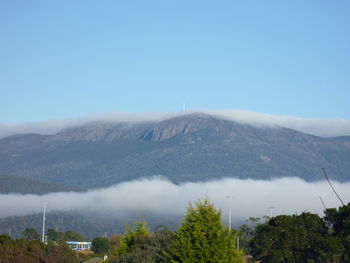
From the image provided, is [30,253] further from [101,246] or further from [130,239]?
[101,246]

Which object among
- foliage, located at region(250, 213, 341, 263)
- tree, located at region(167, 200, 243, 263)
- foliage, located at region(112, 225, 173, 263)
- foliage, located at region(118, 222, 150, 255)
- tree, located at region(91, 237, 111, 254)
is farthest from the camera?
tree, located at region(91, 237, 111, 254)

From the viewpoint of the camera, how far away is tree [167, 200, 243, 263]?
4150 centimetres

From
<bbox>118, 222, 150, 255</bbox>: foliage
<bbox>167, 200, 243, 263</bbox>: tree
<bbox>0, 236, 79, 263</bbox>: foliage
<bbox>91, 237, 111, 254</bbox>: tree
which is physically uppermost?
<bbox>167, 200, 243, 263</bbox>: tree

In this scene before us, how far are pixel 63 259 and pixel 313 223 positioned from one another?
32.8m

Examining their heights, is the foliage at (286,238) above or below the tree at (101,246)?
above

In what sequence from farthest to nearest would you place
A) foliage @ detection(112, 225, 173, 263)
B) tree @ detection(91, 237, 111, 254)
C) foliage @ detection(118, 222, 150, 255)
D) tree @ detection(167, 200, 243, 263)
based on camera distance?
tree @ detection(91, 237, 111, 254) → foliage @ detection(118, 222, 150, 255) → foliage @ detection(112, 225, 173, 263) → tree @ detection(167, 200, 243, 263)

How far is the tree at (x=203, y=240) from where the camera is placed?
41.5 meters

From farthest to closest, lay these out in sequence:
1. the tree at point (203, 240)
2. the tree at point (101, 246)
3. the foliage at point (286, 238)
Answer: the tree at point (101, 246)
the foliage at point (286, 238)
the tree at point (203, 240)

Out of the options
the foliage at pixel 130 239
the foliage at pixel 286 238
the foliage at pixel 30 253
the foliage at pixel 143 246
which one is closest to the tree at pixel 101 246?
the foliage at pixel 30 253

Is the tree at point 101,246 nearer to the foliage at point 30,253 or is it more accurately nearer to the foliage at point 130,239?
the foliage at point 30,253

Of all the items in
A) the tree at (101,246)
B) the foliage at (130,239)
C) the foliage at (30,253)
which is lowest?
the tree at (101,246)

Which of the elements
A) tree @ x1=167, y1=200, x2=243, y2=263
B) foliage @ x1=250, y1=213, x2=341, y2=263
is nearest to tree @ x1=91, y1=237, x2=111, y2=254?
foliage @ x1=250, y1=213, x2=341, y2=263

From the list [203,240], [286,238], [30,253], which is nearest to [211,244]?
[203,240]

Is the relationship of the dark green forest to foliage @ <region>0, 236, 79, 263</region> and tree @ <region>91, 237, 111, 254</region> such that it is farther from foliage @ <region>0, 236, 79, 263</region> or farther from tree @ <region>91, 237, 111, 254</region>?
tree @ <region>91, 237, 111, 254</region>
